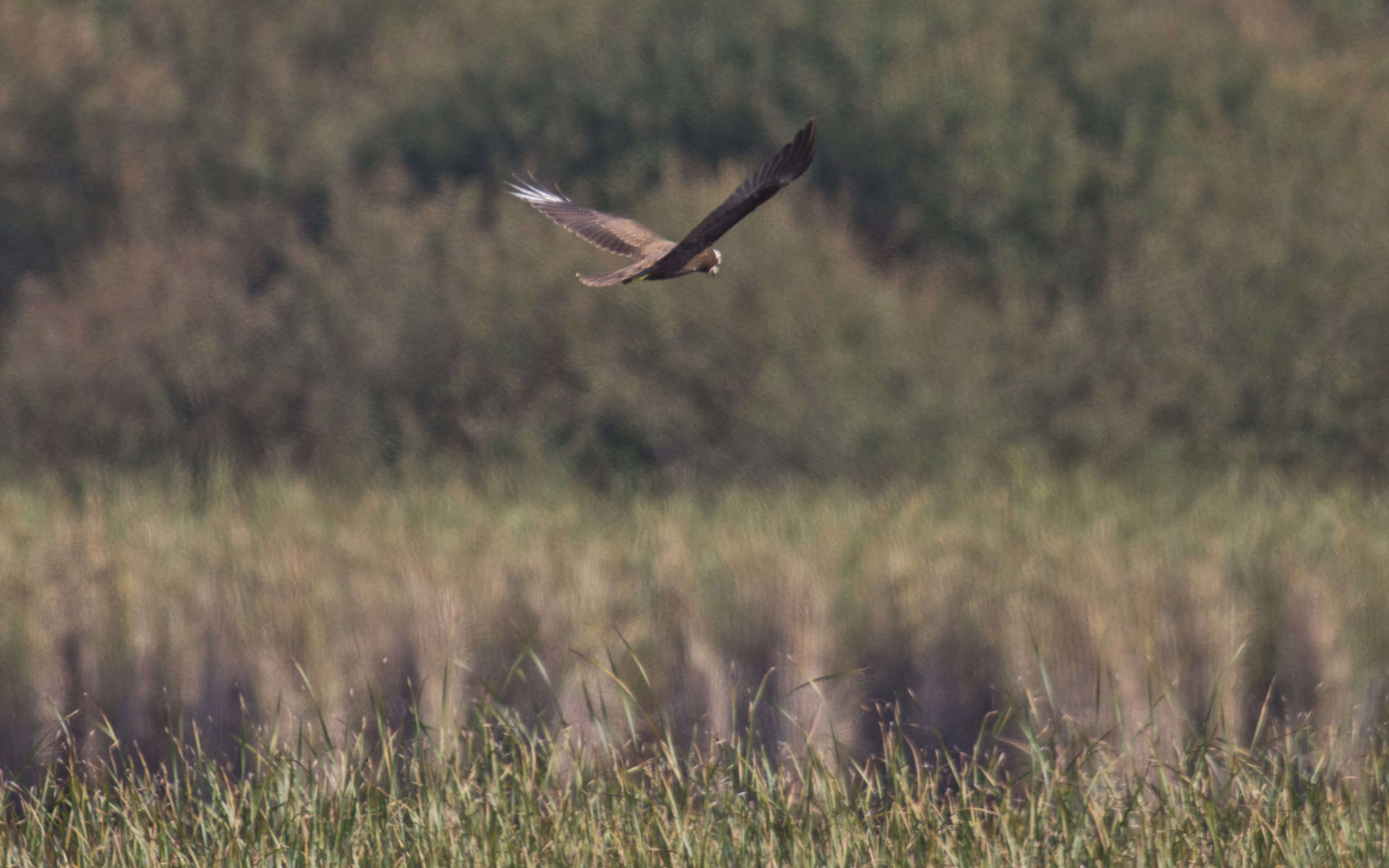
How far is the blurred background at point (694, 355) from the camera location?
7.60 metres

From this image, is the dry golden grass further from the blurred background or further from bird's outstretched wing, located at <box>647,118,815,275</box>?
bird's outstretched wing, located at <box>647,118,815,275</box>

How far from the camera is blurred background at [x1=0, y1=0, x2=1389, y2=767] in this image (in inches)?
299

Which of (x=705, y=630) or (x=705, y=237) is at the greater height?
(x=705, y=237)

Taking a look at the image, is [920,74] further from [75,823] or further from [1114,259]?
[75,823]

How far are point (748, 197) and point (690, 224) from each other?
37.7ft

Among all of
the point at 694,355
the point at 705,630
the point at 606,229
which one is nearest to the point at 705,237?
the point at 606,229

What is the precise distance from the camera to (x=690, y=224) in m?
14.6

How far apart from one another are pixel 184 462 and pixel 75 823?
11569 mm

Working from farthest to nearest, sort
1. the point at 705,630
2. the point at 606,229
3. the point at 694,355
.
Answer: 1. the point at 694,355
2. the point at 705,630
3. the point at 606,229

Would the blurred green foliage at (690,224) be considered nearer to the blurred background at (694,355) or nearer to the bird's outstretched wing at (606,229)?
the blurred background at (694,355)

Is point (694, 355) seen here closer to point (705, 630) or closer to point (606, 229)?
point (705, 630)

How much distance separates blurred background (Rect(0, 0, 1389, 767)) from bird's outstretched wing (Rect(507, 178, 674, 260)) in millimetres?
3401

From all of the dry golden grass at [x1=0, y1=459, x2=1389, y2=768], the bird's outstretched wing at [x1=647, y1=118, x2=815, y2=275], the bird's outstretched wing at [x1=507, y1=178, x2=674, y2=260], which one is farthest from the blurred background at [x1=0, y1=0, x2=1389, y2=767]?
the bird's outstretched wing at [x1=647, y1=118, x2=815, y2=275]

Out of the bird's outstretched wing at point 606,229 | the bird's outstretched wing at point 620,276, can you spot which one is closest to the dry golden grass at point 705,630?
the bird's outstretched wing at point 606,229
